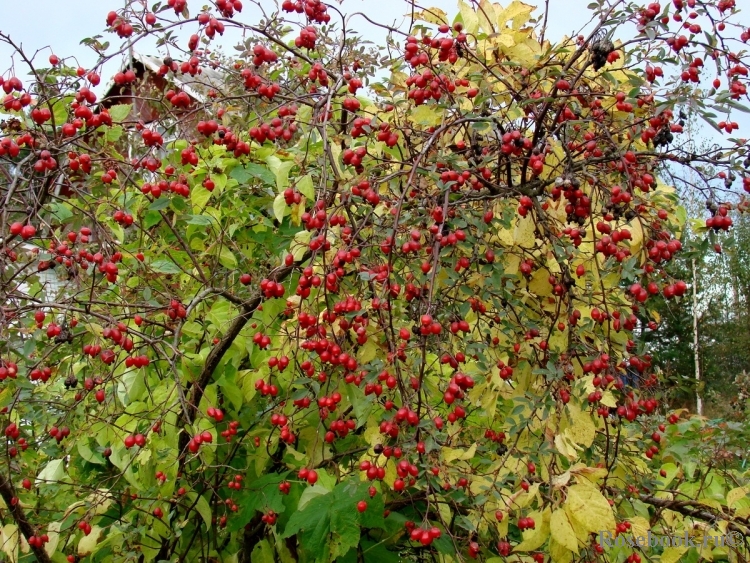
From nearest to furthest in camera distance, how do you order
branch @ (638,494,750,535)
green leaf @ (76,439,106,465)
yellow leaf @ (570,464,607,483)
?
1. yellow leaf @ (570,464,607,483)
2. branch @ (638,494,750,535)
3. green leaf @ (76,439,106,465)

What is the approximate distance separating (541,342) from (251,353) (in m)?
1.03

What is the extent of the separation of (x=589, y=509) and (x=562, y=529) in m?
0.09

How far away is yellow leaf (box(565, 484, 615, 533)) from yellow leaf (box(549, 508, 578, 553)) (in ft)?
0.06

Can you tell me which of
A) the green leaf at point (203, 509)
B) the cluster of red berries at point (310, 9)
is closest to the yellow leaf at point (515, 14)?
the cluster of red berries at point (310, 9)

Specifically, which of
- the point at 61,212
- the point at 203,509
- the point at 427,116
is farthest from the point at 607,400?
the point at 61,212

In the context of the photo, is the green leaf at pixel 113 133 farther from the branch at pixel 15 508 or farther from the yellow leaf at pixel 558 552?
the yellow leaf at pixel 558 552

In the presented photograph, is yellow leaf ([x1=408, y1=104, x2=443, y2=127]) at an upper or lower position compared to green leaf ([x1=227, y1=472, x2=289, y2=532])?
upper

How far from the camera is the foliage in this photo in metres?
1.69

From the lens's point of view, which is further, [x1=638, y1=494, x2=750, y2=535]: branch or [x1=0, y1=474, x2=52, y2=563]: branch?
[x1=638, y1=494, x2=750, y2=535]: branch

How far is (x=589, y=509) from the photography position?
1584 mm

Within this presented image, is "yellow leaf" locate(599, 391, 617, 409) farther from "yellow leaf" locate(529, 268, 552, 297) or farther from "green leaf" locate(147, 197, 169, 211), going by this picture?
"green leaf" locate(147, 197, 169, 211)

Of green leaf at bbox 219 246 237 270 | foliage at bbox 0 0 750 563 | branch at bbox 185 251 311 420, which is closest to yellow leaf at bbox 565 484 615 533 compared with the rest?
foliage at bbox 0 0 750 563

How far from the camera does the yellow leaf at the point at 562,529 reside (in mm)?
1589

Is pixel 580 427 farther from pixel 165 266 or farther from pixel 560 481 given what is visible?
pixel 165 266
